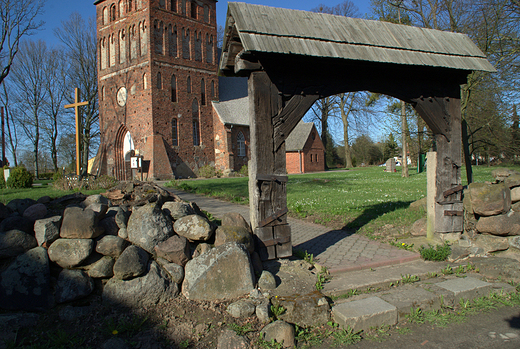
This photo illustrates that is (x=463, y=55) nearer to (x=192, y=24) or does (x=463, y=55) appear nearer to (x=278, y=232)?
(x=278, y=232)

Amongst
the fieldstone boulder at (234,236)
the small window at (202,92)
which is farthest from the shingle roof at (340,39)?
the small window at (202,92)

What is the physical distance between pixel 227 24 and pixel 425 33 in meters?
3.78

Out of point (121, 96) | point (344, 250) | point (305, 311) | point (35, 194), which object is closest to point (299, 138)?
point (121, 96)

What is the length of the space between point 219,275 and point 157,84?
28553 mm

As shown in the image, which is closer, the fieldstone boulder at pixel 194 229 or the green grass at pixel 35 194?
the fieldstone boulder at pixel 194 229

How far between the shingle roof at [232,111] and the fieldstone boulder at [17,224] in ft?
95.4

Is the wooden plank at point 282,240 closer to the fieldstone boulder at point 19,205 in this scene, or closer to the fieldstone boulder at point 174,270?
the fieldstone boulder at point 174,270

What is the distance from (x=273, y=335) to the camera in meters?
3.37

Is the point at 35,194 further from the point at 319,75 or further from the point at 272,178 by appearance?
the point at 319,75

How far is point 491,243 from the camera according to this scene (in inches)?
225

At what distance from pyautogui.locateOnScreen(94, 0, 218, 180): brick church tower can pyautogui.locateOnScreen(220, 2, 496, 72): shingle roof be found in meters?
25.4

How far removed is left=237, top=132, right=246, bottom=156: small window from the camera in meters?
34.8

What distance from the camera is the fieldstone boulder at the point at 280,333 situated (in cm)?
335

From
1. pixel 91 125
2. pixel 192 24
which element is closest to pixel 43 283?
pixel 192 24
